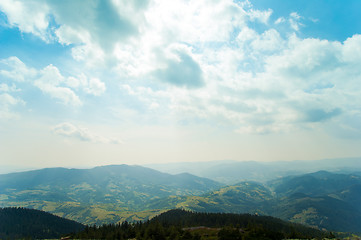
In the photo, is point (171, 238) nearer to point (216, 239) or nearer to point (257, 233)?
point (216, 239)

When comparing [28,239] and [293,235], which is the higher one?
[293,235]

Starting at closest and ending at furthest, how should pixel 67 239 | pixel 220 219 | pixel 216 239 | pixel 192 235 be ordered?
pixel 216 239 < pixel 192 235 < pixel 67 239 < pixel 220 219

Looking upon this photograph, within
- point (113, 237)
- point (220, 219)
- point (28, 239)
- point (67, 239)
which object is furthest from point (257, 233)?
point (28, 239)

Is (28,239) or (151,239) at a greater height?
(151,239)

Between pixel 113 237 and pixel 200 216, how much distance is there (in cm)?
8642

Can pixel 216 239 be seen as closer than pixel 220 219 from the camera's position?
Yes

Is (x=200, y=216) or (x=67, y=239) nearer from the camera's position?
(x=67, y=239)

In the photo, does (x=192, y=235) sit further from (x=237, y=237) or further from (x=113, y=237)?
(x=113, y=237)

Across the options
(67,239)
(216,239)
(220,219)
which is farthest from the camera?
(220,219)

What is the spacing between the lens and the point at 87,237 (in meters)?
141

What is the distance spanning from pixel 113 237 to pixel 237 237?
83939mm

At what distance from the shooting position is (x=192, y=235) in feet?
439

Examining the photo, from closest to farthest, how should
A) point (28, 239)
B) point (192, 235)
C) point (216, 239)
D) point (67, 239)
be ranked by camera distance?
point (216, 239) → point (192, 235) → point (67, 239) → point (28, 239)

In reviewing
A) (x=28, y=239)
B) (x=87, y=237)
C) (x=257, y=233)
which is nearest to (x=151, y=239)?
(x=87, y=237)
